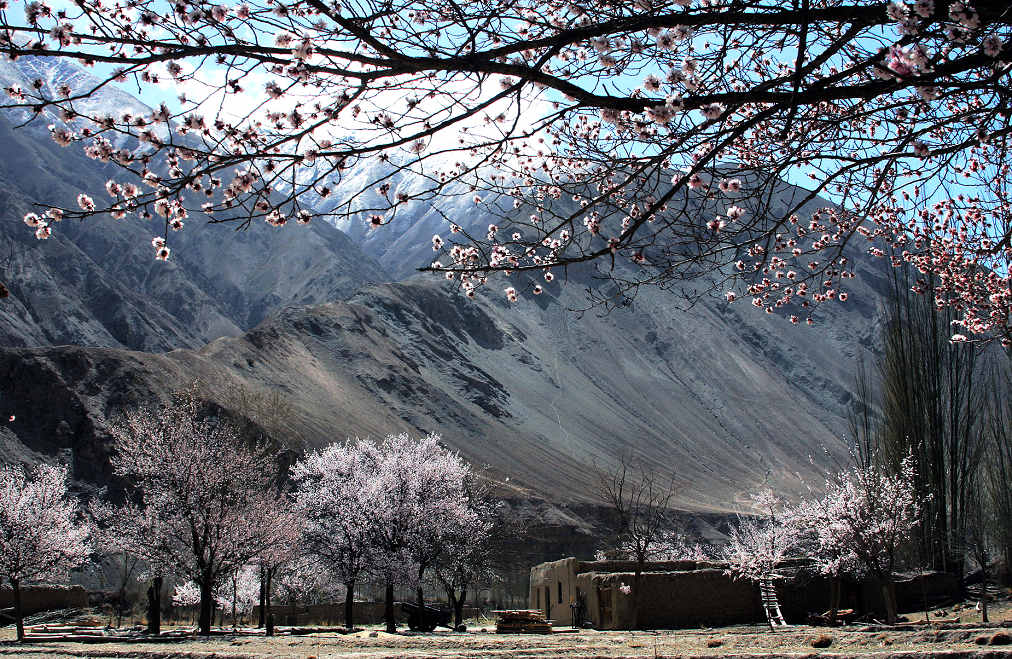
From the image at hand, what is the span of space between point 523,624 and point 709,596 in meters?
6.35

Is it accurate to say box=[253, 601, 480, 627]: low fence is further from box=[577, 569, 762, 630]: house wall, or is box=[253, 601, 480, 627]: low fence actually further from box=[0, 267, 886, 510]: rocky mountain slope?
box=[0, 267, 886, 510]: rocky mountain slope

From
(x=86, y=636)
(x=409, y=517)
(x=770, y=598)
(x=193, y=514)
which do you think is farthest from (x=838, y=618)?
(x=86, y=636)

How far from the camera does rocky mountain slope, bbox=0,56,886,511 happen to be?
244 ft

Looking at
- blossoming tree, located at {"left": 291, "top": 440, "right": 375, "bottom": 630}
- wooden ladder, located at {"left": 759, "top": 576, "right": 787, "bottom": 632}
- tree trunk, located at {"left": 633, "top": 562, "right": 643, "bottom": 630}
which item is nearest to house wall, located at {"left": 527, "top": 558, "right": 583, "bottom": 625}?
tree trunk, located at {"left": 633, "top": 562, "right": 643, "bottom": 630}

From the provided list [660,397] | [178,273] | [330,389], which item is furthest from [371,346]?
[178,273]

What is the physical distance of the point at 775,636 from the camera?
1895 cm

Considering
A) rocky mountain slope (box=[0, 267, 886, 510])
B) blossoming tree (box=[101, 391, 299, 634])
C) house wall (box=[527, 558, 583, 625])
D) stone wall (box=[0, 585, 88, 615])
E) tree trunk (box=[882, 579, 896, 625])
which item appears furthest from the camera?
rocky mountain slope (box=[0, 267, 886, 510])

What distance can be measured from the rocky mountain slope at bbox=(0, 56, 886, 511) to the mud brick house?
1840 inches

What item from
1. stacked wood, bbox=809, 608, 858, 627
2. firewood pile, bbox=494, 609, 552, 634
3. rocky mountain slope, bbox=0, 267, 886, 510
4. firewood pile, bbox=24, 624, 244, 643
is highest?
rocky mountain slope, bbox=0, 267, 886, 510

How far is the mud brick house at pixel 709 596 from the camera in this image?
88.5 feet

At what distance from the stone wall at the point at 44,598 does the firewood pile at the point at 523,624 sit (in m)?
20.2

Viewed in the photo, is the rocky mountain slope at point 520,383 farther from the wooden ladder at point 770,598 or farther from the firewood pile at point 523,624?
the wooden ladder at point 770,598

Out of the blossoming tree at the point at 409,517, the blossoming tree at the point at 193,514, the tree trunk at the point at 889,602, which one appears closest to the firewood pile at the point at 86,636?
the blossoming tree at the point at 193,514

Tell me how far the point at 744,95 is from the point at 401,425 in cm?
8293
